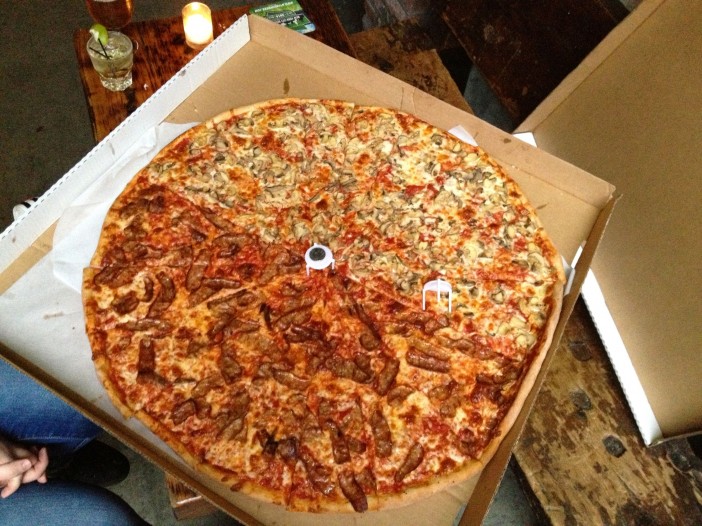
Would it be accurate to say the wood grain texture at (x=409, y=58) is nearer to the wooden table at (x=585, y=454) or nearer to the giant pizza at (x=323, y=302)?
the giant pizza at (x=323, y=302)

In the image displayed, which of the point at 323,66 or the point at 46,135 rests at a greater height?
the point at 323,66

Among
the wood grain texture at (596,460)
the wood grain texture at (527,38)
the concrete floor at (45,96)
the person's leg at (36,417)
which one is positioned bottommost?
the concrete floor at (45,96)

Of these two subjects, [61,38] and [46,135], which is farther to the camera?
[61,38]

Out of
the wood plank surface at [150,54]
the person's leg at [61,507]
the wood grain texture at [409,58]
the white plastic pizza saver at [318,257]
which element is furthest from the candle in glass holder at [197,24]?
the person's leg at [61,507]

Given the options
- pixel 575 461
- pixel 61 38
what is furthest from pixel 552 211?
pixel 61 38

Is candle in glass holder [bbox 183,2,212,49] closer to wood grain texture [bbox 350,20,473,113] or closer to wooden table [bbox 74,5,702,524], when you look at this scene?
wooden table [bbox 74,5,702,524]

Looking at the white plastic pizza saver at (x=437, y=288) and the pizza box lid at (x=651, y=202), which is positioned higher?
the pizza box lid at (x=651, y=202)

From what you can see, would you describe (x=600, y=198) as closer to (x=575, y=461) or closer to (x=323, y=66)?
(x=575, y=461)
